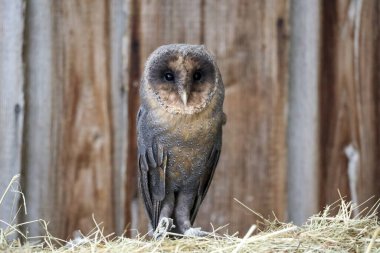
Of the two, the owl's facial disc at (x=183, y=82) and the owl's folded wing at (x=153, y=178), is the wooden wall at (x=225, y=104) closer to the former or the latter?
the owl's folded wing at (x=153, y=178)

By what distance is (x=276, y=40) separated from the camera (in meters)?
3.60

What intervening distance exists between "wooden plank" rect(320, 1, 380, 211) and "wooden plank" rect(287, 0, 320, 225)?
4cm

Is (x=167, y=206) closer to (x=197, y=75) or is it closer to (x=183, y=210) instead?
(x=183, y=210)

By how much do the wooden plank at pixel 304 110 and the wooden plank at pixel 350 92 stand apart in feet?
0.14

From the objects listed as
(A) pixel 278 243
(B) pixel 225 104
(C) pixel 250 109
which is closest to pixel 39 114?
(B) pixel 225 104

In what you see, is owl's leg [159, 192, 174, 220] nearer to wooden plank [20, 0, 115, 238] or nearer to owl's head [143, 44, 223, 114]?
owl's head [143, 44, 223, 114]

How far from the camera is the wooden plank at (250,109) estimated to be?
3.59 metres

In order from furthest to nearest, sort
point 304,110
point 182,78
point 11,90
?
point 304,110 → point 11,90 → point 182,78

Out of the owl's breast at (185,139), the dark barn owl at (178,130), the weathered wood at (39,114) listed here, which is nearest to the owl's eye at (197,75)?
the dark barn owl at (178,130)

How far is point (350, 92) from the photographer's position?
364 centimetres

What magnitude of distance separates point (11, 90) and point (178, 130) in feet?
3.10

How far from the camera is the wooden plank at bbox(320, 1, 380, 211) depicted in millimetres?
3631

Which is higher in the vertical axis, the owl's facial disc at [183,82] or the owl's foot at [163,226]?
the owl's facial disc at [183,82]

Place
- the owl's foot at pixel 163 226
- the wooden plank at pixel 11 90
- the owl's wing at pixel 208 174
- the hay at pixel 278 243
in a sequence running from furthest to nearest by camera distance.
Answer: the wooden plank at pixel 11 90
the owl's wing at pixel 208 174
the owl's foot at pixel 163 226
the hay at pixel 278 243
